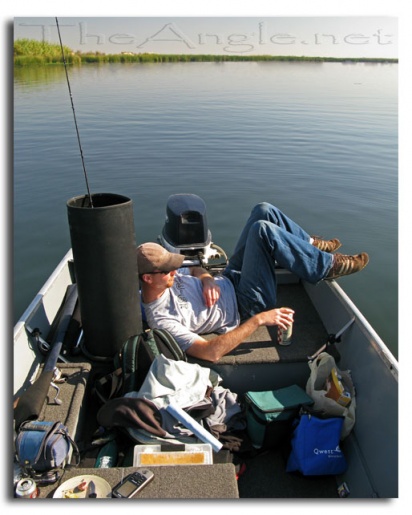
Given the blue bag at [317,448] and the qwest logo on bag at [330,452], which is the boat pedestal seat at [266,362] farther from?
the qwest logo on bag at [330,452]

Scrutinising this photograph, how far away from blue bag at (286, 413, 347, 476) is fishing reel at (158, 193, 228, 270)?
2.10 meters

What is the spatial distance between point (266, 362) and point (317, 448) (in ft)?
2.12

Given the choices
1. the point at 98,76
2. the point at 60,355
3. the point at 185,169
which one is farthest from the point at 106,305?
the point at 98,76

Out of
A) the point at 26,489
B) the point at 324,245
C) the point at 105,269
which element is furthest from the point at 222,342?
the point at 324,245

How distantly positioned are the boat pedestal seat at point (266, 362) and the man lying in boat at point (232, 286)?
0.17 meters

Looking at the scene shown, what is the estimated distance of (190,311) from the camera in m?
3.12

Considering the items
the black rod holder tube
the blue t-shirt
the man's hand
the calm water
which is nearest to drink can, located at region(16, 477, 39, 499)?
the black rod holder tube

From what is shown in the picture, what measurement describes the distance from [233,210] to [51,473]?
19.7 feet

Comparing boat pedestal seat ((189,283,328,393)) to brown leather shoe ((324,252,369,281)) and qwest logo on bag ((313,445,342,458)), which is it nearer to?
brown leather shoe ((324,252,369,281))

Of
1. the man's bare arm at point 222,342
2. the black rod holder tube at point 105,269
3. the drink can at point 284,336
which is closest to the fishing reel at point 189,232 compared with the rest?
the drink can at point 284,336

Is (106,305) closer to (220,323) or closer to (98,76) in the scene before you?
(220,323)

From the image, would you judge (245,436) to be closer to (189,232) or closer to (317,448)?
(317,448)

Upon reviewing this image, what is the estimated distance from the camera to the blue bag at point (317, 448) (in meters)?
2.53

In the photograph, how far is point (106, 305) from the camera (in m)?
2.70
